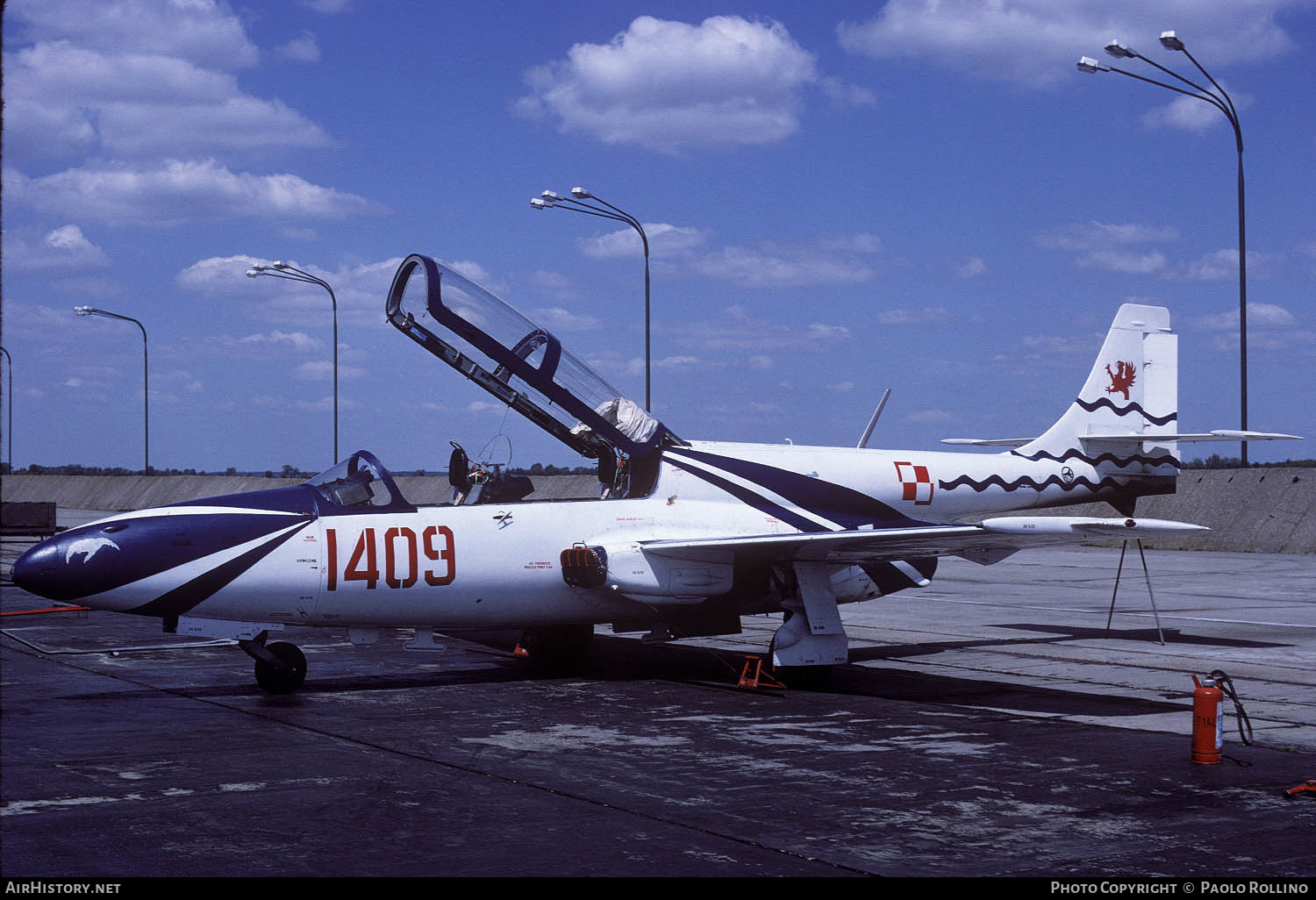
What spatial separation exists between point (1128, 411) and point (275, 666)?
10543mm

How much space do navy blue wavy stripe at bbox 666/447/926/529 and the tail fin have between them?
8.29ft

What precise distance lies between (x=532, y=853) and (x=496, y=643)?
378 inches

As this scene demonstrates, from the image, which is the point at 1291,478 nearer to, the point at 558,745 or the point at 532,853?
the point at 558,745

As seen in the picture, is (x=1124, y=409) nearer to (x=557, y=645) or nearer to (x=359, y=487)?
(x=557, y=645)

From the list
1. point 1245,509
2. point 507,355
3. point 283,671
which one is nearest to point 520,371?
point 507,355

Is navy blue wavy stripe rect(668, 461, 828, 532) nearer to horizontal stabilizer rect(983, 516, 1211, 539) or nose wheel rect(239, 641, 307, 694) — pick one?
horizontal stabilizer rect(983, 516, 1211, 539)

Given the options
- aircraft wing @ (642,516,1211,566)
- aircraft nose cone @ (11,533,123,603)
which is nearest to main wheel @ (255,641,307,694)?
aircraft nose cone @ (11,533,123,603)

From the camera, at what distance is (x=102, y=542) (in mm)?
10477

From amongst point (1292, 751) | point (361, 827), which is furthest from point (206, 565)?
point (1292, 751)

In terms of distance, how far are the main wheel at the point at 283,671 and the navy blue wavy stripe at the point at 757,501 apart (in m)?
4.09

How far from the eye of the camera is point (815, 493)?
44.8 ft

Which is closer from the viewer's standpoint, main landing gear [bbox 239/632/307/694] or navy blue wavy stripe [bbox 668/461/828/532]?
main landing gear [bbox 239/632/307/694]

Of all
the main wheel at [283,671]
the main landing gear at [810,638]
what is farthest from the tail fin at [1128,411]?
the main wheel at [283,671]

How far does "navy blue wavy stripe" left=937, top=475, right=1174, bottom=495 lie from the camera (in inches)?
577
